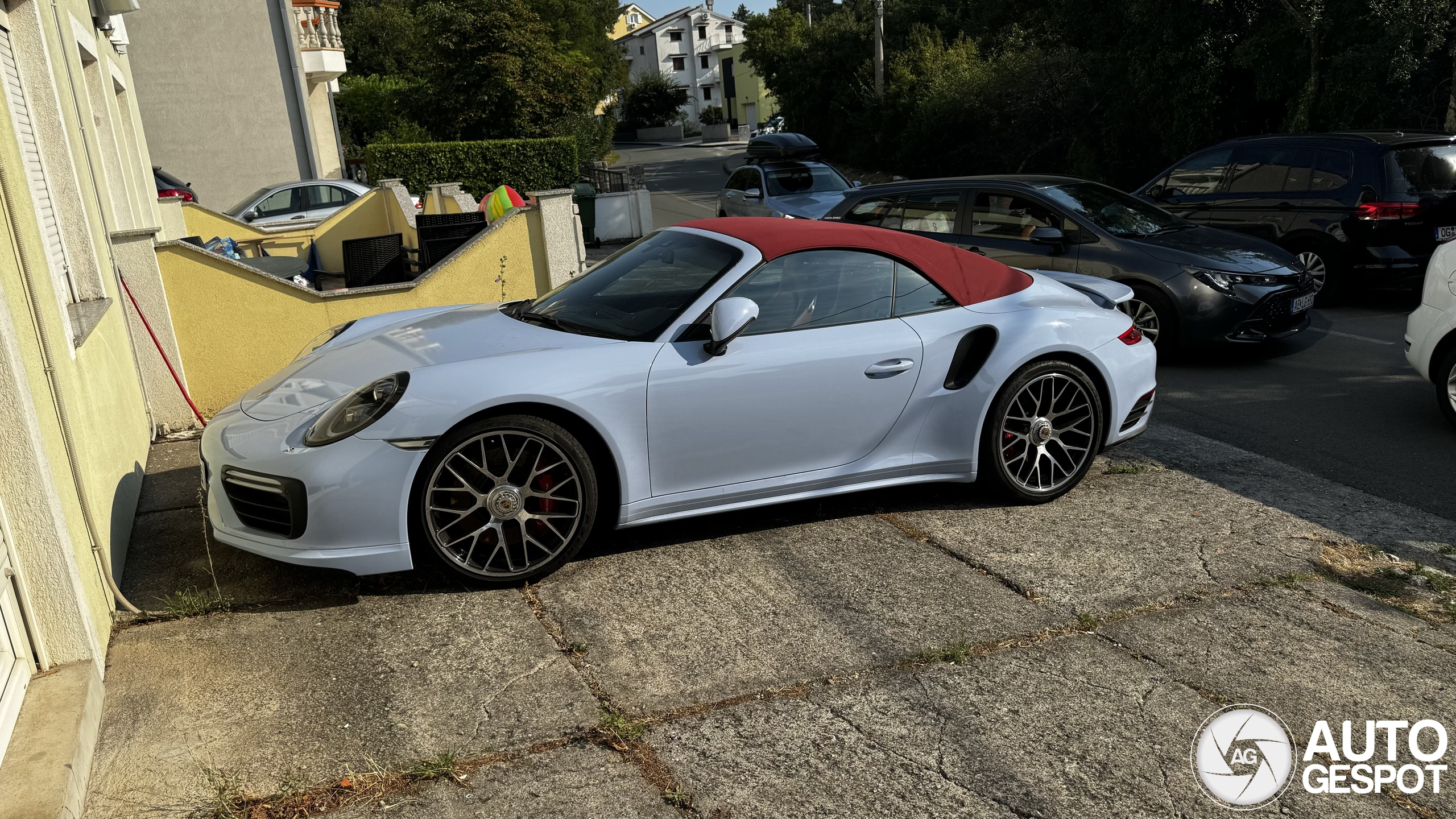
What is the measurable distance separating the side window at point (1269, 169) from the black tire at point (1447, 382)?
4.40 metres

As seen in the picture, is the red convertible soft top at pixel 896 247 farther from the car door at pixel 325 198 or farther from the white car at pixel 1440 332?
the car door at pixel 325 198

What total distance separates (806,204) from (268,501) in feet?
A: 41.0

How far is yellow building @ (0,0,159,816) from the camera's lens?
10.7 feet

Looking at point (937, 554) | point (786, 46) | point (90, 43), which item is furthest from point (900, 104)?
point (937, 554)

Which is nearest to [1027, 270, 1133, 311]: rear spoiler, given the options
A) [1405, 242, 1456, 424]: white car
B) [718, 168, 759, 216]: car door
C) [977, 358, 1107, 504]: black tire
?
[977, 358, 1107, 504]: black tire

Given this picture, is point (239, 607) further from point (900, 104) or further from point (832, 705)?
point (900, 104)

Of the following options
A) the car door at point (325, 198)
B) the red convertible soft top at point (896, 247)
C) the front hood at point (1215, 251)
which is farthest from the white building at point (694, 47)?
the red convertible soft top at point (896, 247)

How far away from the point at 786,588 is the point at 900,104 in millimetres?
31241

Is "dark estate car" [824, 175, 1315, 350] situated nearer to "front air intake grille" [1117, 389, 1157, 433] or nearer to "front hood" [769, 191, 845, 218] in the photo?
"front air intake grille" [1117, 389, 1157, 433]

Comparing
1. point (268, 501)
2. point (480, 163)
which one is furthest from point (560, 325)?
point (480, 163)

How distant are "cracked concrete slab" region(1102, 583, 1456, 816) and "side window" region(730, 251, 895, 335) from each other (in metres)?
1.85

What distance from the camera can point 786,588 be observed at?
14.7 ft

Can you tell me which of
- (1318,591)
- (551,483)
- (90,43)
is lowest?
(1318,591)

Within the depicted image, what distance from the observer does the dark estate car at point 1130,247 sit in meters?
8.22
